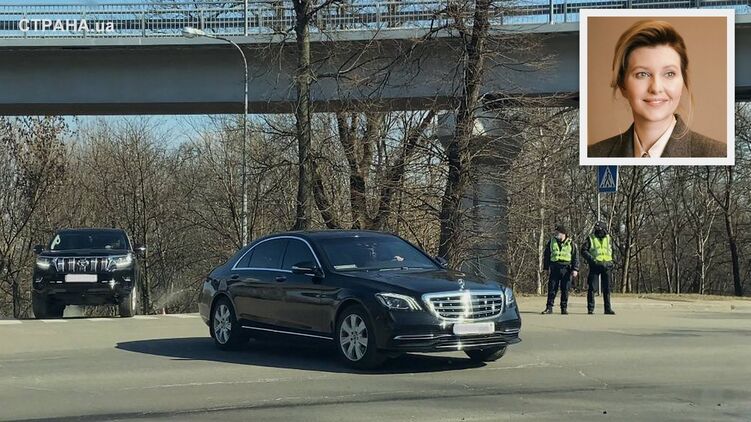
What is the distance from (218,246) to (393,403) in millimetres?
36076

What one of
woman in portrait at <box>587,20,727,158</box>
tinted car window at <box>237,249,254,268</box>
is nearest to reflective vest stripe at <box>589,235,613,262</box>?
woman in portrait at <box>587,20,727,158</box>

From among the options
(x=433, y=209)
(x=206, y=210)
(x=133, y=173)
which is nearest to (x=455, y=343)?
(x=433, y=209)

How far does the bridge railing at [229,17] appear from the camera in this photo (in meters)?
25.6

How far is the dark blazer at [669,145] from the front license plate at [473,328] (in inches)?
586

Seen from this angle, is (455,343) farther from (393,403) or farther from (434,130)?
(434,130)

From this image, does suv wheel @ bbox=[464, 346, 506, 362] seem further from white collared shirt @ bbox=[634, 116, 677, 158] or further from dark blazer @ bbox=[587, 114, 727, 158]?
white collared shirt @ bbox=[634, 116, 677, 158]

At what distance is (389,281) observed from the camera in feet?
32.9

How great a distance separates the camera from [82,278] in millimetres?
17812

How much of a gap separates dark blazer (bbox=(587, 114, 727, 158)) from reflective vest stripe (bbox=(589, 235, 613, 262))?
619 centimetres

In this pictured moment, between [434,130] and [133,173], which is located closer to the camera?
[434,130]

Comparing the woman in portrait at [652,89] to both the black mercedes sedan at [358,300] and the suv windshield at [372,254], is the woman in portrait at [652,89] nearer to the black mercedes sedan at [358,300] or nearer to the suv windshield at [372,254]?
the black mercedes sedan at [358,300]

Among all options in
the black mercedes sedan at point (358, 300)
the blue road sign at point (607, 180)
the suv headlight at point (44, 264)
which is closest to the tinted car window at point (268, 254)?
the black mercedes sedan at point (358, 300)

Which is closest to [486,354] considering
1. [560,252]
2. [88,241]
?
[560,252]

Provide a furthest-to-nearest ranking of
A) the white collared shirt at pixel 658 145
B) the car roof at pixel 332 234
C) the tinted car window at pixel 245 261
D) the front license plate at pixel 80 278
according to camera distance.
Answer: the white collared shirt at pixel 658 145, the front license plate at pixel 80 278, the tinted car window at pixel 245 261, the car roof at pixel 332 234
